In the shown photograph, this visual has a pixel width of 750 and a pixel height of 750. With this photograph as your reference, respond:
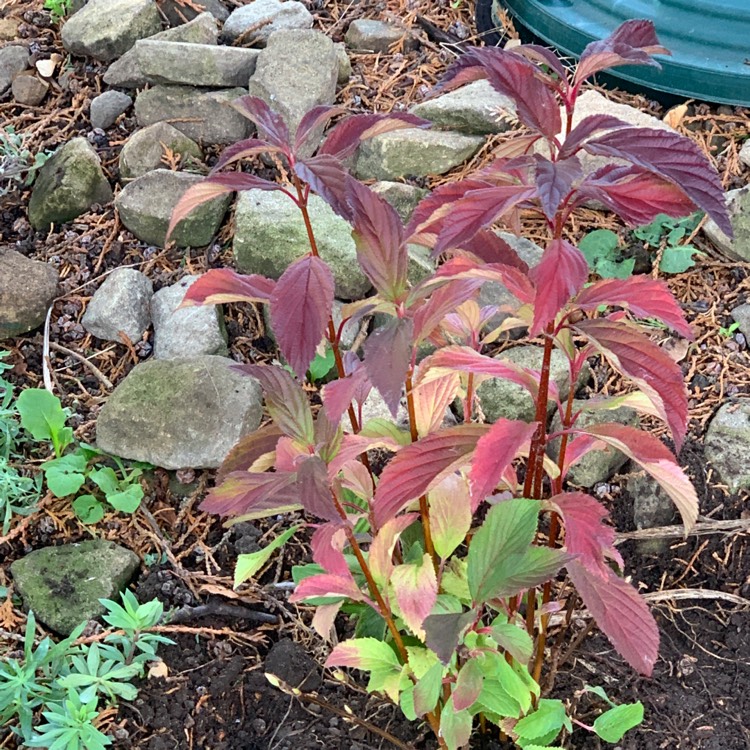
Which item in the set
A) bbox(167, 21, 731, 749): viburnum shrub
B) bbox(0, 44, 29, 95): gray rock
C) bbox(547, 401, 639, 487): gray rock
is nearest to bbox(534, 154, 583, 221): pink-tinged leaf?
bbox(167, 21, 731, 749): viburnum shrub

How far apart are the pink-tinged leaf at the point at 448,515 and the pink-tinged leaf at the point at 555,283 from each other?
52cm

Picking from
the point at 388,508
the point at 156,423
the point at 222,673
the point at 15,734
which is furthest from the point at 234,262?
the point at 388,508

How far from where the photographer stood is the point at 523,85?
3.34ft

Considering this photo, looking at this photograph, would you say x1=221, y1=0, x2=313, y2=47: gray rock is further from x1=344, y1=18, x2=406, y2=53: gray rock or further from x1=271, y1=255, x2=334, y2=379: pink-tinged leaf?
x1=271, y1=255, x2=334, y2=379: pink-tinged leaf

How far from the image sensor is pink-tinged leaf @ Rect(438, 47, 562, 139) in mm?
1015

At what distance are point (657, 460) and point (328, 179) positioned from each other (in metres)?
0.61

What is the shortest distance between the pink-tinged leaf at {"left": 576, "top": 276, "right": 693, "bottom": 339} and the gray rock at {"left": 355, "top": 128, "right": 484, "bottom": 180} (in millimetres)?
1805

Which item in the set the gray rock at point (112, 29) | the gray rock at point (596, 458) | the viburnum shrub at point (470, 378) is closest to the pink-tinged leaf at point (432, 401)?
the viburnum shrub at point (470, 378)

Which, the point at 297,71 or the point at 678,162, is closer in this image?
the point at 678,162

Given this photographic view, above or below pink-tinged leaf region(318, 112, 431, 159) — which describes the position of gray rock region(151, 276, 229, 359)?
below

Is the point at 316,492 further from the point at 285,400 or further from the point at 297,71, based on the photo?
the point at 297,71

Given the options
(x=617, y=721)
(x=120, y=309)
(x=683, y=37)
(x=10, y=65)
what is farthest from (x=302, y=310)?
(x=10, y=65)

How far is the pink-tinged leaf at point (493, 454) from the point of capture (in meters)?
1.07

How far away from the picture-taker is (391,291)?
1.19m
